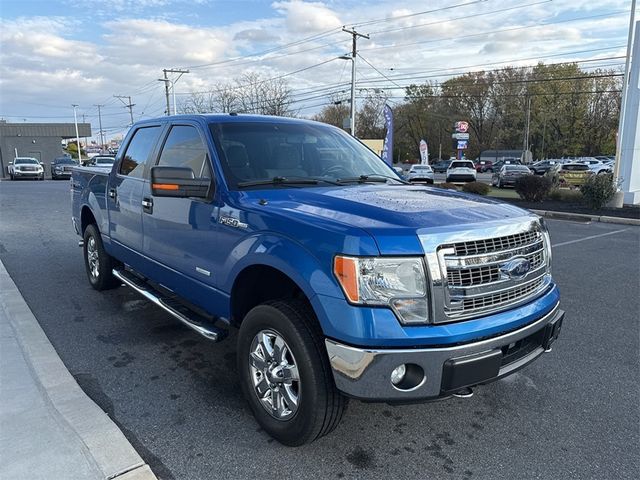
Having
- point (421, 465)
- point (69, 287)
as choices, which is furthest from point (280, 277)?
point (69, 287)

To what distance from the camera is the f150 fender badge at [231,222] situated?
3.03 metres

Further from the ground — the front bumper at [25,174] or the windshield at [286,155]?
the windshield at [286,155]

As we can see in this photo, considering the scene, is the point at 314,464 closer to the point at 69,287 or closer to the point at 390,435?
the point at 390,435

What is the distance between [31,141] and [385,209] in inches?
2478

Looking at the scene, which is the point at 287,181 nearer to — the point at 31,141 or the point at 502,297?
the point at 502,297

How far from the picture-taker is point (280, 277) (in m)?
3.01

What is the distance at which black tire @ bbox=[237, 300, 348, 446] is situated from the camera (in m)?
2.52

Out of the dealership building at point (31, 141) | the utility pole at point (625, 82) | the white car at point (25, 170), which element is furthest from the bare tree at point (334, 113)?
the utility pole at point (625, 82)

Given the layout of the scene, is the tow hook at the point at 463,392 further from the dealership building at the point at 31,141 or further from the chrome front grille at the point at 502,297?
the dealership building at the point at 31,141

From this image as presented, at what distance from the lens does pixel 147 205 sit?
4.21 metres

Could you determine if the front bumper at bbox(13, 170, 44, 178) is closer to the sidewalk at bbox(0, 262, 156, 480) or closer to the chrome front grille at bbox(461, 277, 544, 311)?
the sidewalk at bbox(0, 262, 156, 480)

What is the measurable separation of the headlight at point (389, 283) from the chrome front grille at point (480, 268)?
0.06 meters

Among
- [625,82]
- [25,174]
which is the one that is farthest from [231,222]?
[25,174]

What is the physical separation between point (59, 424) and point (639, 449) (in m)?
3.47
